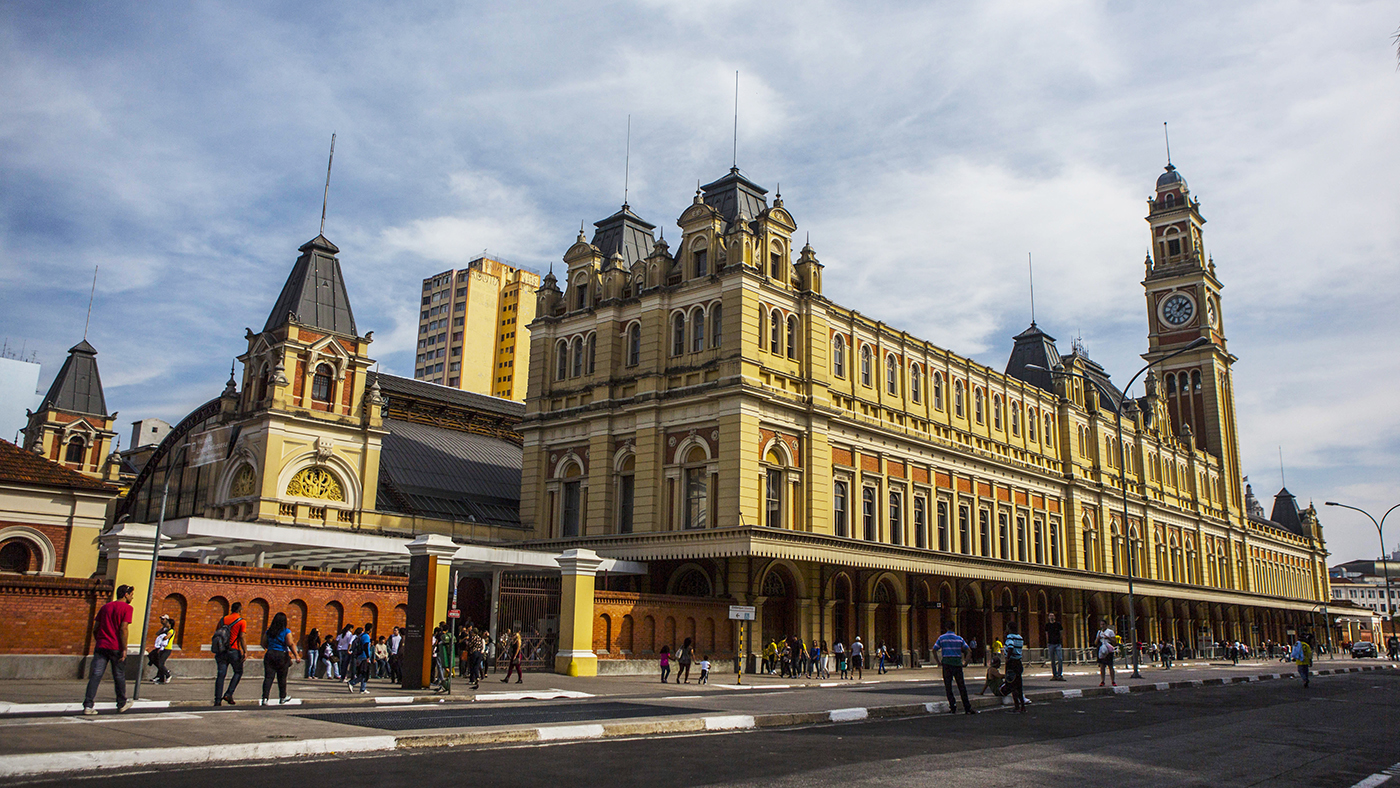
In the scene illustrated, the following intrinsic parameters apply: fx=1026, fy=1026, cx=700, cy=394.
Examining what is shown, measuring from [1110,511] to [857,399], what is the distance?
26.4 m

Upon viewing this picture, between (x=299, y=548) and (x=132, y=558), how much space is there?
689cm

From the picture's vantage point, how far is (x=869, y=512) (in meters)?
44.1

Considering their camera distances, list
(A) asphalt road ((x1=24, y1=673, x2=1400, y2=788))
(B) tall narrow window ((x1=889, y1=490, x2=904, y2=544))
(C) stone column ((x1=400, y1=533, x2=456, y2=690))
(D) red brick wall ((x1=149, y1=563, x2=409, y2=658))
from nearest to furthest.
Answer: (A) asphalt road ((x1=24, y1=673, x2=1400, y2=788)) → (C) stone column ((x1=400, y1=533, x2=456, y2=690)) → (D) red brick wall ((x1=149, y1=563, x2=409, y2=658)) → (B) tall narrow window ((x1=889, y1=490, x2=904, y2=544))

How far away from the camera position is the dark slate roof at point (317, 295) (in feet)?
160

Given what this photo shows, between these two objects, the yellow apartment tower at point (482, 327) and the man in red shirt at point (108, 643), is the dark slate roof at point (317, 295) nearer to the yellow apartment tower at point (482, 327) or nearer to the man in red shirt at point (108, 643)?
the man in red shirt at point (108, 643)

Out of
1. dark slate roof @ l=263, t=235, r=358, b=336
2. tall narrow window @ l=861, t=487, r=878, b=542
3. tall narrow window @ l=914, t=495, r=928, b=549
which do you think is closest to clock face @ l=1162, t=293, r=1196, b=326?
tall narrow window @ l=914, t=495, r=928, b=549

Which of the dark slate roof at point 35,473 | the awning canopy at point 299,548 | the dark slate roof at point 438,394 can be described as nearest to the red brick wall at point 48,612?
the awning canopy at point 299,548

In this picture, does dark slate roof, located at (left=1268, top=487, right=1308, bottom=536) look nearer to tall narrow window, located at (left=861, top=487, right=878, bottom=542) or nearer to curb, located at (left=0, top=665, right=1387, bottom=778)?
tall narrow window, located at (left=861, top=487, right=878, bottom=542)

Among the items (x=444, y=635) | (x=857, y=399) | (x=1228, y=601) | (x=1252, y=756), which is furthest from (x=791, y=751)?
(x=1228, y=601)

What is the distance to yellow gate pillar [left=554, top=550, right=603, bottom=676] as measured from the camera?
101 ft

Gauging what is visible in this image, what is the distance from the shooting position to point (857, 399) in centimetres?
4419

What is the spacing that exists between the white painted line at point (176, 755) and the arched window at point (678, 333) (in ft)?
98.3

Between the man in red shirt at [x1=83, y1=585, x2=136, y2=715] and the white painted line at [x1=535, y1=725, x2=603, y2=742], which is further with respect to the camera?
the man in red shirt at [x1=83, y1=585, x2=136, y2=715]

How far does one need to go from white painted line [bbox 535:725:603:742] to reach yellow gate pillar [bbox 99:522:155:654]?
13.9m
